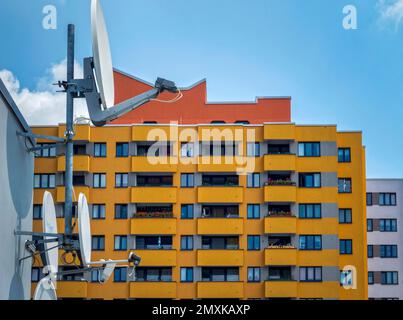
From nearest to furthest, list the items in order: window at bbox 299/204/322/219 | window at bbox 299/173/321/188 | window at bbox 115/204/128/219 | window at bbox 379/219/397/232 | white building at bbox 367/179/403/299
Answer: window at bbox 115/204/128/219 < window at bbox 299/204/322/219 < window at bbox 299/173/321/188 < white building at bbox 367/179/403/299 < window at bbox 379/219/397/232

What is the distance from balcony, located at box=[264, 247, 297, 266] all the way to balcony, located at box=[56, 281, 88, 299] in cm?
1500

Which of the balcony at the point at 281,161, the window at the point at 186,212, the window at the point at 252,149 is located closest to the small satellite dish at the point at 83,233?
the window at the point at 186,212

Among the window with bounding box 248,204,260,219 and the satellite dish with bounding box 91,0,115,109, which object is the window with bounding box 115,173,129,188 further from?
the satellite dish with bounding box 91,0,115,109

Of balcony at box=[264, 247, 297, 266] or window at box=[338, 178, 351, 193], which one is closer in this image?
balcony at box=[264, 247, 297, 266]

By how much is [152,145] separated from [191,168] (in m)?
3.96

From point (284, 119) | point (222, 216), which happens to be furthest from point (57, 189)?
point (284, 119)

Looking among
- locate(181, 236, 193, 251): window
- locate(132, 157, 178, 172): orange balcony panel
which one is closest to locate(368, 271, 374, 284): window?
locate(181, 236, 193, 251): window

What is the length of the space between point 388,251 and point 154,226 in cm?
3258

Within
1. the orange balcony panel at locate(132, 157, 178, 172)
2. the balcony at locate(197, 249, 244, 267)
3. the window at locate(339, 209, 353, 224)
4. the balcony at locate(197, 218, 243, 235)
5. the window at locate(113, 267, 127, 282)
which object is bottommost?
the window at locate(113, 267, 127, 282)

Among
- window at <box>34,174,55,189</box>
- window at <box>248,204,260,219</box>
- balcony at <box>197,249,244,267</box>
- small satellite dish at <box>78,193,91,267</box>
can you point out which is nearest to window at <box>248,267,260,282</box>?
balcony at <box>197,249,244,267</box>

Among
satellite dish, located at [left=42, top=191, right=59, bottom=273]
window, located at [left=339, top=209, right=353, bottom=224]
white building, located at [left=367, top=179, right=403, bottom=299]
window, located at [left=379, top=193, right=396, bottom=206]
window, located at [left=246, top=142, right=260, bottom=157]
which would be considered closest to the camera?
satellite dish, located at [left=42, top=191, right=59, bottom=273]

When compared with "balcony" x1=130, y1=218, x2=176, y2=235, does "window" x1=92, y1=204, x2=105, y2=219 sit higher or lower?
higher

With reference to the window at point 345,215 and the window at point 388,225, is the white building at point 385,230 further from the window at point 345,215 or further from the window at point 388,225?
the window at point 345,215

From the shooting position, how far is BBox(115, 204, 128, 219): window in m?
62.3
